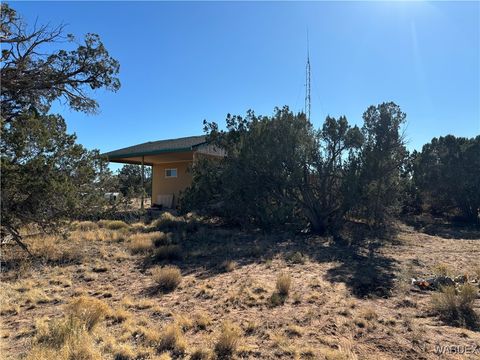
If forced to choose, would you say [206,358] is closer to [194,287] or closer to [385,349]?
[385,349]

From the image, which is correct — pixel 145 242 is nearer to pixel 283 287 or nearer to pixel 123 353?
pixel 283 287

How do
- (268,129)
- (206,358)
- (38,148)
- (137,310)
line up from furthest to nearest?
(268,129), (38,148), (137,310), (206,358)

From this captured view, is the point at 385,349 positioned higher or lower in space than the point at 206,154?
lower

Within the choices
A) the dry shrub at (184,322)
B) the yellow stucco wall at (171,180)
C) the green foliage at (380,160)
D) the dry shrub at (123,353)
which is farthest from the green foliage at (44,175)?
the yellow stucco wall at (171,180)

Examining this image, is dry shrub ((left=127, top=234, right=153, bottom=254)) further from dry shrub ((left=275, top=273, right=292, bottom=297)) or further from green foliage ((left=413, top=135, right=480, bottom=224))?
green foliage ((left=413, top=135, right=480, bottom=224))

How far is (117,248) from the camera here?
33.2ft

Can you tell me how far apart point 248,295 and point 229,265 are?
90.8 inches

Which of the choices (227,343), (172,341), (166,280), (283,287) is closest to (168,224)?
(166,280)

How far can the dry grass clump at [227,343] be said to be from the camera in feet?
13.3

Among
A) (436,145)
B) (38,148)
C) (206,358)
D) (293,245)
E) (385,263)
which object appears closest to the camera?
(206,358)

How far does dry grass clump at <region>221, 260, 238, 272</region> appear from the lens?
8.36 m

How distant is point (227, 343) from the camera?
4145 mm

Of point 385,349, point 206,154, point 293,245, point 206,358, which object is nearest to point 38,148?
point 206,358

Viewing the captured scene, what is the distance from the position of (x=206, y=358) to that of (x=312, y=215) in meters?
10.6
